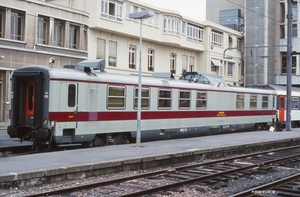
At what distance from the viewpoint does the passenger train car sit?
50.3 feet

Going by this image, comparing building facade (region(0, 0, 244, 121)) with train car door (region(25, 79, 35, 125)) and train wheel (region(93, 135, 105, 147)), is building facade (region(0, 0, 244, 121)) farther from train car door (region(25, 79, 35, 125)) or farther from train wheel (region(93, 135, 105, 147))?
train wheel (region(93, 135, 105, 147))

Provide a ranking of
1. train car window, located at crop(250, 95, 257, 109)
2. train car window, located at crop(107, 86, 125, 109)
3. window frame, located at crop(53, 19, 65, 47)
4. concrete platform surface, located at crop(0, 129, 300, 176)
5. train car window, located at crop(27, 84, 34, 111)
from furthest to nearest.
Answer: window frame, located at crop(53, 19, 65, 47) < train car window, located at crop(250, 95, 257, 109) < train car window, located at crop(107, 86, 125, 109) < train car window, located at crop(27, 84, 34, 111) < concrete platform surface, located at crop(0, 129, 300, 176)

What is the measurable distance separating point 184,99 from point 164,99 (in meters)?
1.63

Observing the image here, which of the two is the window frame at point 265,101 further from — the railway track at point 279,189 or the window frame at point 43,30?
the railway track at point 279,189

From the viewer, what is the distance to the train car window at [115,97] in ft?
56.7

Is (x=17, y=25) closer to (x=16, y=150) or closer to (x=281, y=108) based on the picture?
(x=16, y=150)

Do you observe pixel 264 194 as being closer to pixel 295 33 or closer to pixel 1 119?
pixel 1 119

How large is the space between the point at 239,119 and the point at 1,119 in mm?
15468

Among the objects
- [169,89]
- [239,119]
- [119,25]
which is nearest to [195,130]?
[169,89]

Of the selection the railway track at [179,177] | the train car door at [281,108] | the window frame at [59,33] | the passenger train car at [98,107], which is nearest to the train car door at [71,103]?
the passenger train car at [98,107]

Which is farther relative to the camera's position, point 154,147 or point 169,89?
point 169,89

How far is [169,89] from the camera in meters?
20.3

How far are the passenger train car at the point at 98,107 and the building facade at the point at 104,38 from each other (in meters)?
13.1

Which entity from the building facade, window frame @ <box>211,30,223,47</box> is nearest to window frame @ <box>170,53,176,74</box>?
the building facade
